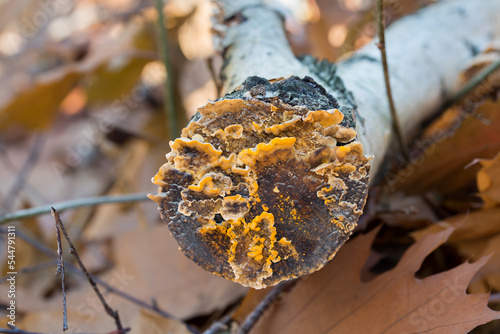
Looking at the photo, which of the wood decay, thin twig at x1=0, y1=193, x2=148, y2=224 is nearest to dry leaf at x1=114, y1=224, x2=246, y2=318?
thin twig at x1=0, y1=193, x2=148, y2=224

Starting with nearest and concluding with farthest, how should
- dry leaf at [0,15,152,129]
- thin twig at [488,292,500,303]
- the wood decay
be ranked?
the wood decay, thin twig at [488,292,500,303], dry leaf at [0,15,152,129]

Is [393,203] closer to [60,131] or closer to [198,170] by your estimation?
[198,170]

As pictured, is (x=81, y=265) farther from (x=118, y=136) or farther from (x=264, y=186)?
(x=118, y=136)

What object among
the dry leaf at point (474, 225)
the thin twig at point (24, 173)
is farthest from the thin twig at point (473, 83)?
the thin twig at point (24, 173)

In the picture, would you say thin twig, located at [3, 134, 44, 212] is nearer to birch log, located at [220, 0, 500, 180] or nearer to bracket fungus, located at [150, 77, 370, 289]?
birch log, located at [220, 0, 500, 180]

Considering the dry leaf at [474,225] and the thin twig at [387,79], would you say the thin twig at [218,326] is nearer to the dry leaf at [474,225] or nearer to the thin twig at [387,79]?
the dry leaf at [474,225]

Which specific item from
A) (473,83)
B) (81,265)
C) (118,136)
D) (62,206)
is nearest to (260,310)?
(81,265)

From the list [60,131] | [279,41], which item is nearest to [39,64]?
[60,131]
